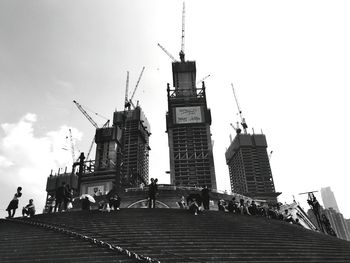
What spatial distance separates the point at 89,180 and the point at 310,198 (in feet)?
286

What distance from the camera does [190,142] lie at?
390ft

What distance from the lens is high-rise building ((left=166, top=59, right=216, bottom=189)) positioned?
114 meters

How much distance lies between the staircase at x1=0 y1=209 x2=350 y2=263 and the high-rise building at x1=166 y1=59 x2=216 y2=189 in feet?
312

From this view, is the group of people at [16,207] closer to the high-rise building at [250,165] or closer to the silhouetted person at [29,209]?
the silhouetted person at [29,209]

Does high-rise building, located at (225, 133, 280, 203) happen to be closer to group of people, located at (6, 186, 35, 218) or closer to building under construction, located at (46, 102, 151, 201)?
building under construction, located at (46, 102, 151, 201)

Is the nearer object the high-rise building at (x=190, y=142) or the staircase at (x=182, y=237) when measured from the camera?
the staircase at (x=182, y=237)

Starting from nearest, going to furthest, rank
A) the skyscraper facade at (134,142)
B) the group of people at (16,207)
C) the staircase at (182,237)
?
the staircase at (182,237)
the group of people at (16,207)
the skyscraper facade at (134,142)

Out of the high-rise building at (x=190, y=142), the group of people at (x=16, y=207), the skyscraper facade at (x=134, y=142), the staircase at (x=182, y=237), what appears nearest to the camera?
the staircase at (x=182, y=237)

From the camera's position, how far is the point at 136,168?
14438cm

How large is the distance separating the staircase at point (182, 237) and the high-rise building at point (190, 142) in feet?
312

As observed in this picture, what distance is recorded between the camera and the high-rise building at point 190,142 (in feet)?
373

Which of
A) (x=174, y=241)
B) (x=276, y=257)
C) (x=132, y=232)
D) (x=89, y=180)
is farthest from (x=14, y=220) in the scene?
(x=89, y=180)

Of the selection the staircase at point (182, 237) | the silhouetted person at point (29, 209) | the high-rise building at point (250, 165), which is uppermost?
the high-rise building at point (250, 165)

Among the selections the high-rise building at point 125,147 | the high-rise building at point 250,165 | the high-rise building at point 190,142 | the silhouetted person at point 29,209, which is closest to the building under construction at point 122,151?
the high-rise building at point 125,147
